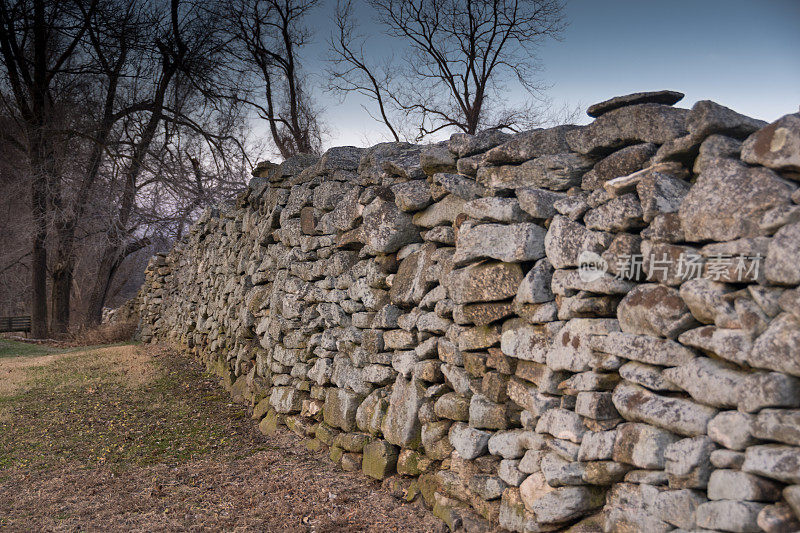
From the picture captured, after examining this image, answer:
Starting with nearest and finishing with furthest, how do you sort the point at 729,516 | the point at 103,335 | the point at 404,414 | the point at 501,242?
1. the point at 729,516
2. the point at 501,242
3. the point at 404,414
4. the point at 103,335

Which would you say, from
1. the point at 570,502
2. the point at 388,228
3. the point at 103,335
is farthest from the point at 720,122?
the point at 103,335

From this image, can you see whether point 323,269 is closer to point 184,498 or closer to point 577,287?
point 184,498

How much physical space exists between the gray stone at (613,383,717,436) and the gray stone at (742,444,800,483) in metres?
0.21

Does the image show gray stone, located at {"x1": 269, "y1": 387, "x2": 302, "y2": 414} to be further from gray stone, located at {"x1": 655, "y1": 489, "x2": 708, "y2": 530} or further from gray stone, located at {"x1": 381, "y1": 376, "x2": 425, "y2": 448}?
gray stone, located at {"x1": 655, "y1": 489, "x2": 708, "y2": 530}

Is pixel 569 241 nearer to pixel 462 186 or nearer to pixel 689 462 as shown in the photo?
pixel 462 186

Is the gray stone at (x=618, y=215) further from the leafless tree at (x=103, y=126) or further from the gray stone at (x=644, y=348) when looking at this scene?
the leafless tree at (x=103, y=126)

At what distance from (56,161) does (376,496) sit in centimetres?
1129

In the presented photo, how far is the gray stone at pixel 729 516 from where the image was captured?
6.43 feet

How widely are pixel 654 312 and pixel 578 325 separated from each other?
1.30 ft

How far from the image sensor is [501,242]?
3.19 m

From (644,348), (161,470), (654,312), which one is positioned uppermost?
(654,312)

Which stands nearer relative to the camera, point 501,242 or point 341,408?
point 501,242

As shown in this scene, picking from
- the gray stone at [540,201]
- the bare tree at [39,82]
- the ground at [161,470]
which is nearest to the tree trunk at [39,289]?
the bare tree at [39,82]

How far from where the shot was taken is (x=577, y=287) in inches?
107
